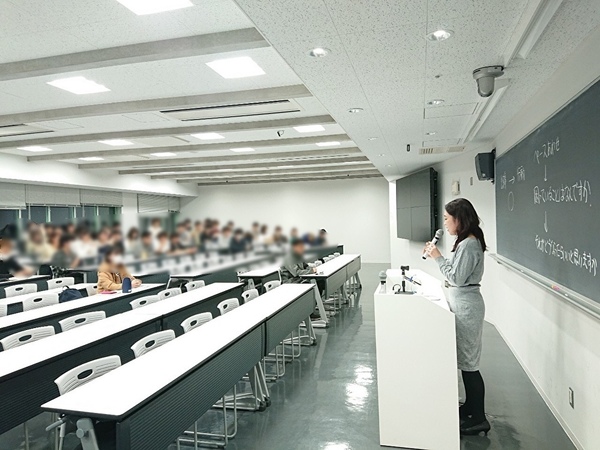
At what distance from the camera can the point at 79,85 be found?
14.1ft

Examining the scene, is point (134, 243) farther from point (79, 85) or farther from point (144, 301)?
point (79, 85)

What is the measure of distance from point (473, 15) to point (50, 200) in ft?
35.3

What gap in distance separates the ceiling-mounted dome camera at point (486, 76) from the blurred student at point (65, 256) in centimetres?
680

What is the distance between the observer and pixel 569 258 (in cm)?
268

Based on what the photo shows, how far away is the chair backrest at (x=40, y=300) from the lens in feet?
15.4

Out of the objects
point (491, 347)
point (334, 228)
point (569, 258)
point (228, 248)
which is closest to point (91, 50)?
point (228, 248)

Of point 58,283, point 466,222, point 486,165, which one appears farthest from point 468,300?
point 58,283

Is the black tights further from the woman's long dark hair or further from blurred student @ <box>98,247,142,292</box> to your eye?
blurred student @ <box>98,247,142,292</box>

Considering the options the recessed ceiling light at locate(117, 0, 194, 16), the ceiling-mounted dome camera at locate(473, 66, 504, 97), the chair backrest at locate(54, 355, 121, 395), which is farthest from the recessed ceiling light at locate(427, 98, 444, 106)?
the chair backrest at locate(54, 355, 121, 395)

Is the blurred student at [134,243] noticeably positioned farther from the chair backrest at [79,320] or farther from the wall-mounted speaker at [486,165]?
the wall-mounted speaker at [486,165]

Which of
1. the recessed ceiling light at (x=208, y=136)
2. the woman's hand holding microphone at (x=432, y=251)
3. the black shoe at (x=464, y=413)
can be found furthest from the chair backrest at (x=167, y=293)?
the black shoe at (x=464, y=413)

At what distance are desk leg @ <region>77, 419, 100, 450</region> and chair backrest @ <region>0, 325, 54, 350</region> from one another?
5.33ft

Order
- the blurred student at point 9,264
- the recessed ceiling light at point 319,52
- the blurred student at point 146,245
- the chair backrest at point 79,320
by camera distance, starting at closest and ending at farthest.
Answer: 1. the recessed ceiling light at point 319,52
2. the chair backrest at point 79,320
3. the blurred student at point 146,245
4. the blurred student at point 9,264

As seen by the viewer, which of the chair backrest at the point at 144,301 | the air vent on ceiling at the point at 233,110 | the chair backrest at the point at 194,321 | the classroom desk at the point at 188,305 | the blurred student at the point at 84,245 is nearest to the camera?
the chair backrest at the point at 194,321
